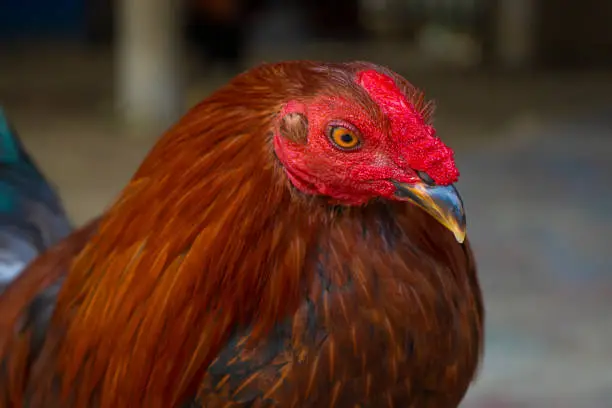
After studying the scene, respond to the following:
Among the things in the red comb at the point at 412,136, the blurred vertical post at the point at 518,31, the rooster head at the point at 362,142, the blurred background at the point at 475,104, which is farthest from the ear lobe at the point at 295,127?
the blurred vertical post at the point at 518,31

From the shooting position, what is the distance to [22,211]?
6.99ft

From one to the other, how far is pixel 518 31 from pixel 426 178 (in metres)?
11.5

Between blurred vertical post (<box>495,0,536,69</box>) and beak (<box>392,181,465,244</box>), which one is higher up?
beak (<box>392,181,465,244</box>)

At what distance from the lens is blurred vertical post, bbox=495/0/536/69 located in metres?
12.3

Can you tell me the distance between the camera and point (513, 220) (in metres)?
5.47

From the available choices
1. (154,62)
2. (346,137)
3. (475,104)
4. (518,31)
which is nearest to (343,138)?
(346,137)

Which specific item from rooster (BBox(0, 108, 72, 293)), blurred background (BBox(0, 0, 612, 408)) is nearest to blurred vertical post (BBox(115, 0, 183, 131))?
blurred background (BBox(0, 0, 612, 408))

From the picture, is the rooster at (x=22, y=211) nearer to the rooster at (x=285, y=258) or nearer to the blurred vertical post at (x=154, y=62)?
the rooster at (x=285, y=258)

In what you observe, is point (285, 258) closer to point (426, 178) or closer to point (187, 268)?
point (187, 268)

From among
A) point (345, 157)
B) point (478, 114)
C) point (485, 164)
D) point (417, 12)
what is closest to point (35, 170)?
point (345, 157)

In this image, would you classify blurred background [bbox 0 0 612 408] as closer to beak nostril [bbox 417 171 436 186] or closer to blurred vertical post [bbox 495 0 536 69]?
blurred vertical post [bbox 495 0 536 69]

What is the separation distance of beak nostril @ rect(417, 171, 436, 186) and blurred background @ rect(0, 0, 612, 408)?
2.16 metres

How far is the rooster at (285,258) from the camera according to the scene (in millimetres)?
1374

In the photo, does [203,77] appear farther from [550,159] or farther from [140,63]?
[550,159]
